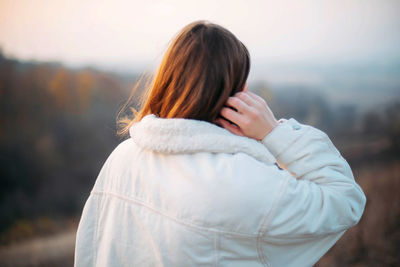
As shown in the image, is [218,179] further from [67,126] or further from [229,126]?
[67,126]

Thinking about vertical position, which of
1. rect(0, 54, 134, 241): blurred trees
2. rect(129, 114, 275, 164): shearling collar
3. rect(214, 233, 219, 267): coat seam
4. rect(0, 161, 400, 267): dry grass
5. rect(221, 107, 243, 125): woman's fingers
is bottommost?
rect(0, 161, 400, 267): dry grass

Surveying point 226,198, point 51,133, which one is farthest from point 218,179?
point 51,133

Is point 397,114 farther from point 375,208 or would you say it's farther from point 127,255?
point 127,255

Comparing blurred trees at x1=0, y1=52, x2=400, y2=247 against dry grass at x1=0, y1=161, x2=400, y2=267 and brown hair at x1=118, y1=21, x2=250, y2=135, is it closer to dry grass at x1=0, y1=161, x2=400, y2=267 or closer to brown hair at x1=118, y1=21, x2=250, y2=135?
dry grass at x1=0, y1=161, x2=400, y2=267

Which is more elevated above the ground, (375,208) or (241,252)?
(241,252)

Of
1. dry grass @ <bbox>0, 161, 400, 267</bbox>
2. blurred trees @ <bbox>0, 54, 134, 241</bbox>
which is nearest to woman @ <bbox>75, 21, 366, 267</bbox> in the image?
dry grass @ <bbox>0, 161, 400, 267</bbox>

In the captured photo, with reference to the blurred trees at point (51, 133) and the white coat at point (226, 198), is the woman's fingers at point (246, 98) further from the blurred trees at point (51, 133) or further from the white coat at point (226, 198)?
the blurred trees at point (51, 133)

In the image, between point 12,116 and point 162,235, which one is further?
point 12,116

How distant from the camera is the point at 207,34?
2.37 ft

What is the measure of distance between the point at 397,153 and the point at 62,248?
355cm

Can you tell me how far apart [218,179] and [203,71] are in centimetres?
25

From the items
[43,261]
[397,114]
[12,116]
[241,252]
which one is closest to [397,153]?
[397,114]

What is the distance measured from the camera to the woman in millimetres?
637

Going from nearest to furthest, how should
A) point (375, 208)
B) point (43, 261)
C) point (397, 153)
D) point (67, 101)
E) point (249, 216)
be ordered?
point (249, 216), point (43, 261), point (375, 208), point (67, 101), point (397, 153)
